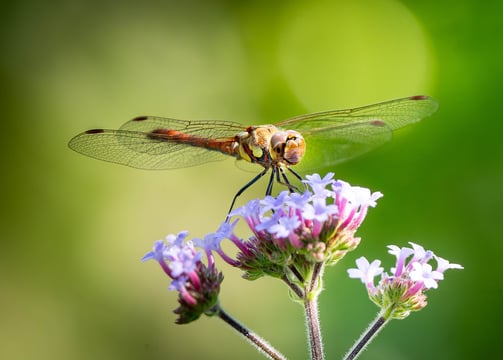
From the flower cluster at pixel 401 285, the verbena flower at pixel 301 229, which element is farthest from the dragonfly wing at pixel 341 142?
the flower cluster at pixel 401 285

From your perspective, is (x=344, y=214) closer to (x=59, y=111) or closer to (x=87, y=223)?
(x=87, y=223)

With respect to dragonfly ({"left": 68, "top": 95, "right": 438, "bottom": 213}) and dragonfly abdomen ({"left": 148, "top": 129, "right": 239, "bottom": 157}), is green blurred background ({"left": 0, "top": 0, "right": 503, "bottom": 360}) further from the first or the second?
dragonfly abdomen ({"left": 148, "top": 129, "right": 239, "bottom": 157})

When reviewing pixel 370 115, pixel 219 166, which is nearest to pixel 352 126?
pixel 370 115

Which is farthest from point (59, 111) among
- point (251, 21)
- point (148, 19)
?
point (251, 21)

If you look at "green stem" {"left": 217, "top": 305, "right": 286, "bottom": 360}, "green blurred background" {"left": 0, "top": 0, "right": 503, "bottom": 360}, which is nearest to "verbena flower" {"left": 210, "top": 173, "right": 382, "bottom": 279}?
"green stem" {"left": 217, "top": 305, "right": 286, "bottom": 360}

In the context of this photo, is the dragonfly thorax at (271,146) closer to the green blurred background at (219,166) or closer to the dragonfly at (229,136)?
the dragonfly at (229,136)

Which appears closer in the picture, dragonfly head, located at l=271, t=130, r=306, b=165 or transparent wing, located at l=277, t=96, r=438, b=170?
dragonfly head, located at l=271, t=130, r=306, b=165

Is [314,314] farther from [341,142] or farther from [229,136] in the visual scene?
[341,142]
